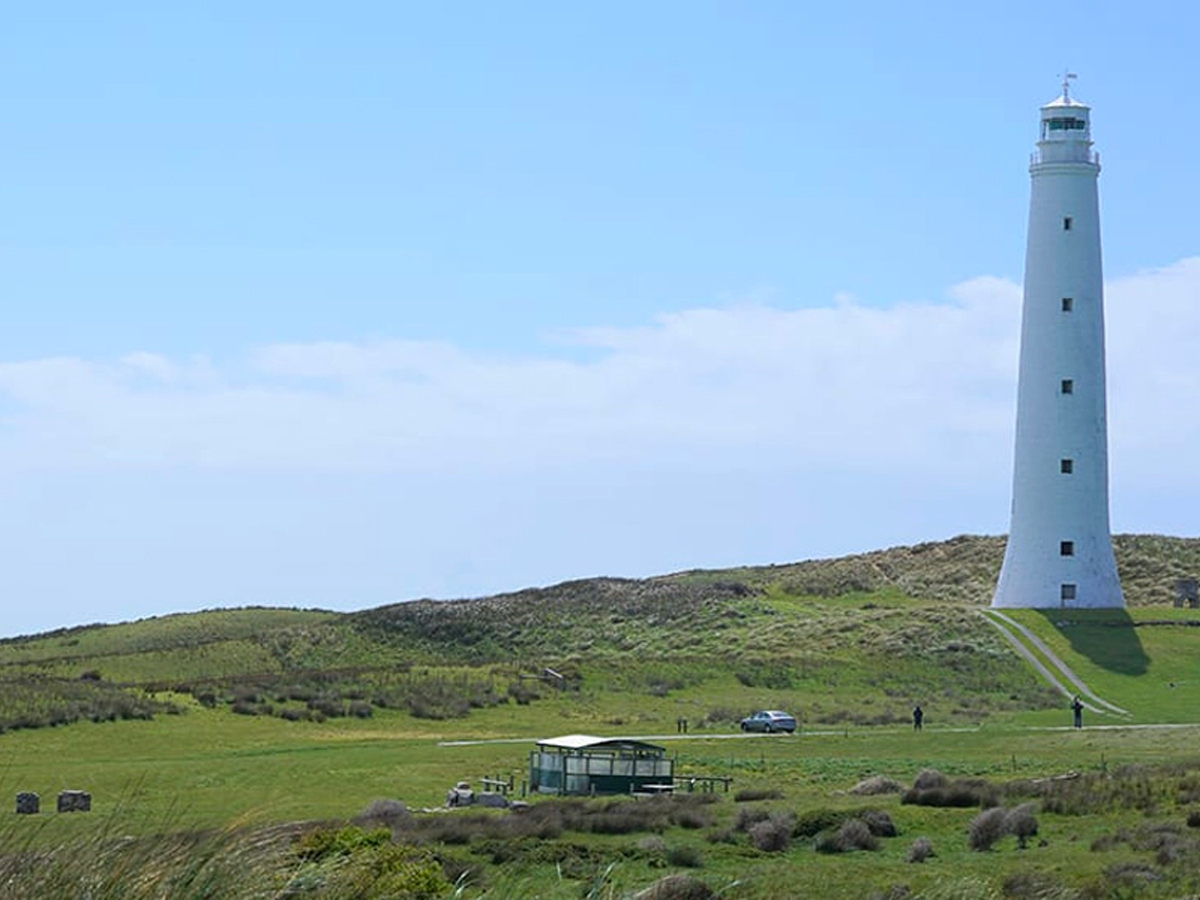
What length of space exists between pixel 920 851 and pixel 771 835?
237 cm

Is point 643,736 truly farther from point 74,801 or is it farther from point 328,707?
point 74,801

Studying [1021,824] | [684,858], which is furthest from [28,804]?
[1021,824]

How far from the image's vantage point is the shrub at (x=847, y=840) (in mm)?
29922

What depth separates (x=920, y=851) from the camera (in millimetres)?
29219

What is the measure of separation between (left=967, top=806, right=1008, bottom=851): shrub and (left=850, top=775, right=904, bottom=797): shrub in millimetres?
5688

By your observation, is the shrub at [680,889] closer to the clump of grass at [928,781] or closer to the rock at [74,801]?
the rock at [74,801]

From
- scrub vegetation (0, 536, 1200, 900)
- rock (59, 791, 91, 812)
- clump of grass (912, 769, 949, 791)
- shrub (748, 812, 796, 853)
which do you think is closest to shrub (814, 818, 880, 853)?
scrub vegetation (0, 536, 1200, 900)

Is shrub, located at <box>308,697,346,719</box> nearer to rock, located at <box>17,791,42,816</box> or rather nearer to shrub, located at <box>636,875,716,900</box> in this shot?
rock, located at <box>17,791,42,816</box>

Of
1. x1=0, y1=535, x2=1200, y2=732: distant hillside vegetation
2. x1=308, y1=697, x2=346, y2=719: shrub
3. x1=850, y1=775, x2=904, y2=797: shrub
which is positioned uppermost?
x1=0, y1=535, x2=1200, y2=732: distant hillside vegetation

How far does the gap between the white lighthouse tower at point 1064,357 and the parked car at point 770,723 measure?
2134cm

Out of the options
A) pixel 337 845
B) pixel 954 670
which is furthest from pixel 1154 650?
pixel 337 845

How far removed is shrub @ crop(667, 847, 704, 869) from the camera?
28422 millimetres

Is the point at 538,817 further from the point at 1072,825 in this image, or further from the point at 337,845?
the point at 337,845

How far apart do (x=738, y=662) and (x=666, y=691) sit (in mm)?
6146
